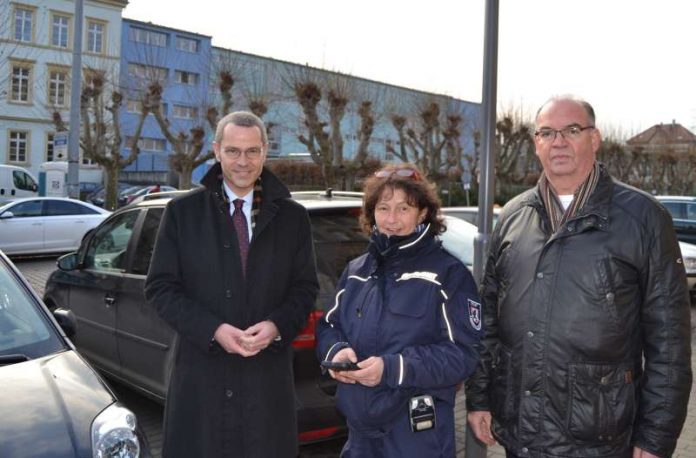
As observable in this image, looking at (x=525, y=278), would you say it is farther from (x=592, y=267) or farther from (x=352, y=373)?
(x=352, y=373)

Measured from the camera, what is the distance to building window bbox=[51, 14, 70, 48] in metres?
44.1

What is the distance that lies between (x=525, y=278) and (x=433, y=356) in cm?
47

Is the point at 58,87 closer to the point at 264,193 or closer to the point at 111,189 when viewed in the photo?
the point at 111,189

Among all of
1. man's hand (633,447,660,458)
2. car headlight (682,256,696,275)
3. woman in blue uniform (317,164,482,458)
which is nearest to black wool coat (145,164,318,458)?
woman in blue uniform (317,164,482,458)

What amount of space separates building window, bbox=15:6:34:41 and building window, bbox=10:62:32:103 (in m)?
1.85

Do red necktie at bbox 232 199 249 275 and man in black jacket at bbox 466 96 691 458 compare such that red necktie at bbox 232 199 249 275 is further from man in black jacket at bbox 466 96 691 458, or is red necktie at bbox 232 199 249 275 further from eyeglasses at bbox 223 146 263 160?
man in black jacket at bbox 466 96 691 458

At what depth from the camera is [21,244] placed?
1488 centimetres

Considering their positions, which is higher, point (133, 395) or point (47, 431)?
point (47, 431)

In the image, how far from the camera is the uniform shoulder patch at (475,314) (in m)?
2.44

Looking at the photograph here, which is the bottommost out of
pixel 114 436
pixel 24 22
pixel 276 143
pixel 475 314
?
pixel 114 436

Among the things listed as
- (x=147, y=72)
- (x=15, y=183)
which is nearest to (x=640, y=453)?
(x=15, y=183)

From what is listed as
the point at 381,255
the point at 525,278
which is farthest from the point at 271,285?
the point at 525,278

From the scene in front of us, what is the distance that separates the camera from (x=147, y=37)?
163 ft

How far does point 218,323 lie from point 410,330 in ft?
2.80
